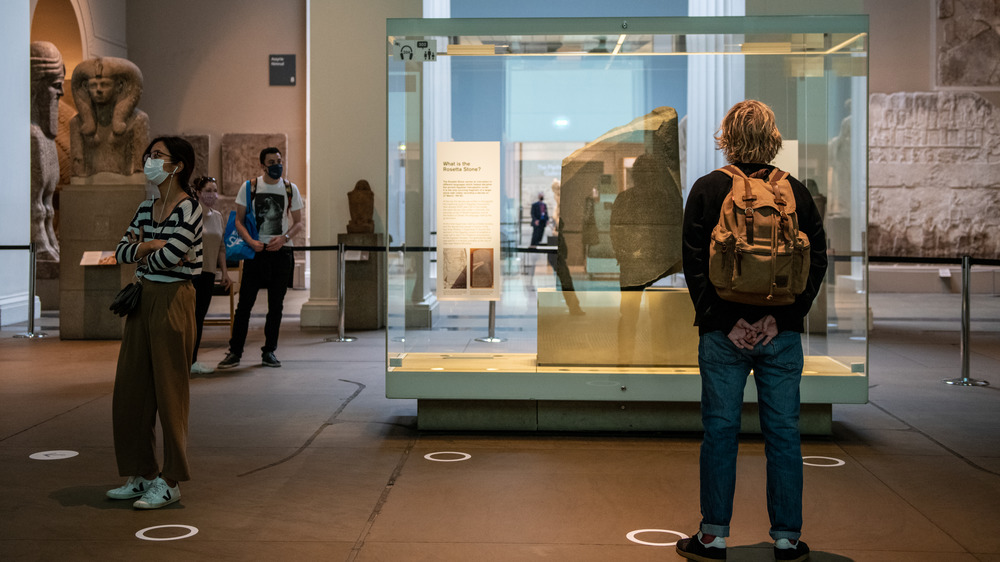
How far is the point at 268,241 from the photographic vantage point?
7824 millimetres

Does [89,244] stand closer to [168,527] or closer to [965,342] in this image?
[168,527]

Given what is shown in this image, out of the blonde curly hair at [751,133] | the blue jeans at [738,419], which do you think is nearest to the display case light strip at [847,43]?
the blonde curly hair at [751,133]

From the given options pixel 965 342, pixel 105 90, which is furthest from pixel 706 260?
pixel 105 90

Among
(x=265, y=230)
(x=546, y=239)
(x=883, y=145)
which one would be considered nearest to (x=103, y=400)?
(x=265, y=230)

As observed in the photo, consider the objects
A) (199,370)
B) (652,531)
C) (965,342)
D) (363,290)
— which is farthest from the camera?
(363,290)

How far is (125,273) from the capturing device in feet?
31.8

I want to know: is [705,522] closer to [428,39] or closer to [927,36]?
[428,39]

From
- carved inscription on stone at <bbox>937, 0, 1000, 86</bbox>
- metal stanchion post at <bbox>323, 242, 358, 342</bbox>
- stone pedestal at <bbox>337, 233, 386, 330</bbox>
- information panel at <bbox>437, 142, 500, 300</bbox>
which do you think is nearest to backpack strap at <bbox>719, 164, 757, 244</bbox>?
information panel at <bbox>437, 142, 500, 300</bbox>

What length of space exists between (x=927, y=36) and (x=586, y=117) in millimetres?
13029

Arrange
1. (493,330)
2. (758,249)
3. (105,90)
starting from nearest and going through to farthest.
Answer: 1. (758,249)
2. (493,330)
3. (105,90)

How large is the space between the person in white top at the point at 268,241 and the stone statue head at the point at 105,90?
3052mm

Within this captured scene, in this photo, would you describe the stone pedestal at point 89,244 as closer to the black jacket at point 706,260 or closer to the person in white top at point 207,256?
the person in white top at point 207,256

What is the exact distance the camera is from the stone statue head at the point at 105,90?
1017cm

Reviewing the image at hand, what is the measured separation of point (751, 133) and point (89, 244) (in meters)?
8.23
